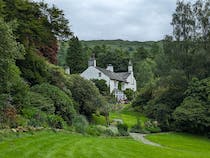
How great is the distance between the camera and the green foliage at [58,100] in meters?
28.8

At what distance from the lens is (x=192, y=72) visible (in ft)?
153

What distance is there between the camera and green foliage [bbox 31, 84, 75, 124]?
2877 cm

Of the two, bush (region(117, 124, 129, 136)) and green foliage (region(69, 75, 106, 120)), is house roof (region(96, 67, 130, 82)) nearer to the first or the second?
green foliage (region(69, 75, 106, 120))

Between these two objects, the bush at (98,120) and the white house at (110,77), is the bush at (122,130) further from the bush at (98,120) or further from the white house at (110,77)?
the white house at (110,77)

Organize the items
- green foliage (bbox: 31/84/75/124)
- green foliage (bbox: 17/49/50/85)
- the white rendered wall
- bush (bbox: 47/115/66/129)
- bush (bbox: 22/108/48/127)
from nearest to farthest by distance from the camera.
→ bush (bbox: 22/108/48/127) → bush (bbox: 47/115/66/129) → green foliage (bbox: 31/84/75/124) → green foliage (bbox: 17/49/50/85) → the white rendered wall

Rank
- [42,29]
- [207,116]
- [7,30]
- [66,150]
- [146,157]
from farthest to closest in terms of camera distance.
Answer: [207,116] → [42,29] → [7,30] → [146,157] → [66,150]

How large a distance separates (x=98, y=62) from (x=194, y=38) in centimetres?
6734

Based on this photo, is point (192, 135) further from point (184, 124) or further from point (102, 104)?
point (102, 104)

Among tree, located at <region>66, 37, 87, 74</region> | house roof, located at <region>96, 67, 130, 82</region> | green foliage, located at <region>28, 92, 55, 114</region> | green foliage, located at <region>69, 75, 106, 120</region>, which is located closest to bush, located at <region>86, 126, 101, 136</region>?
green foliage, located at <region>28, 92, 55, 114</region>

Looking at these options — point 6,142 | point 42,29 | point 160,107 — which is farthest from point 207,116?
point 6,142

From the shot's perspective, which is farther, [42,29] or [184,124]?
[184,124]

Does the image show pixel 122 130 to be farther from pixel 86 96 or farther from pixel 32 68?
pixel 32 68

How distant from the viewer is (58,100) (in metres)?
28.8

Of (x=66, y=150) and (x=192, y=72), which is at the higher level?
(x=192, y=72)
